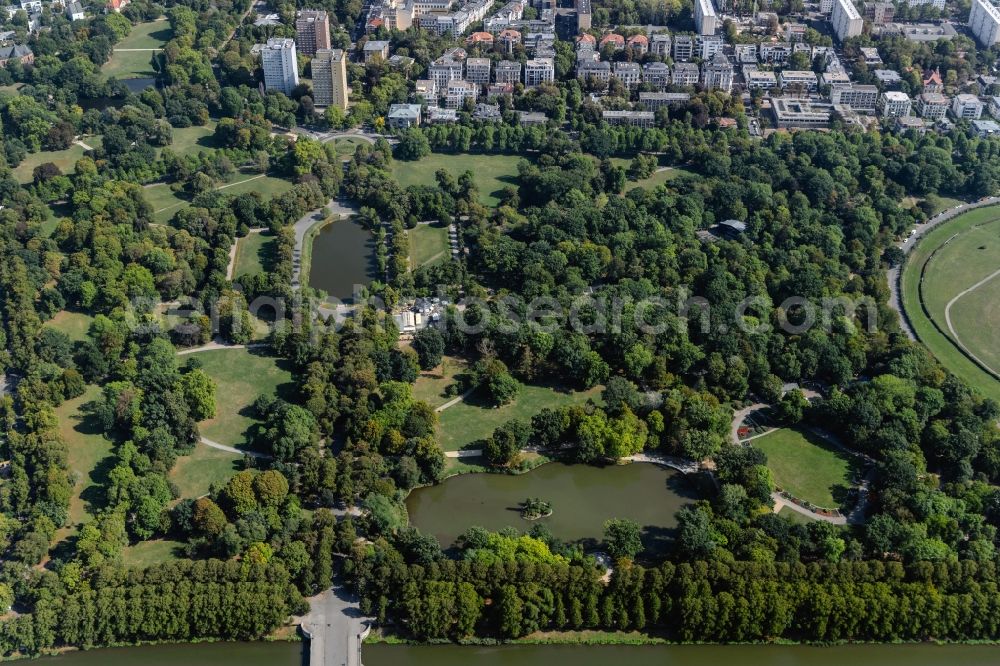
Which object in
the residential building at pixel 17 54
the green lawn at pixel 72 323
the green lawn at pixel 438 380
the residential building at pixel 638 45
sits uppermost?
the residential building at pixel 638 45

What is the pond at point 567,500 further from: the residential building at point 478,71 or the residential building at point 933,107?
the residential building at point 933,107

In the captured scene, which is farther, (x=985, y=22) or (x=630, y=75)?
(x=985, y=22)

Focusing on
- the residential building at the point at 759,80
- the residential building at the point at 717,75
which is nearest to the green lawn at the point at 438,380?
the residential building at the point at 717,75

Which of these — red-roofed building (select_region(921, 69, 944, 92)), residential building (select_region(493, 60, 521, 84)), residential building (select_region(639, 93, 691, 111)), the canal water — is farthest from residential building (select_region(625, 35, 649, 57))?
the canal water

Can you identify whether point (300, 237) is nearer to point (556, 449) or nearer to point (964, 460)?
point (556, 449)

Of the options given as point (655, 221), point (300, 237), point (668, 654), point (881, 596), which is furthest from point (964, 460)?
point (300, 237)

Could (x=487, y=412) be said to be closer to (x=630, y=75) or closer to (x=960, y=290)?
(x=960, y=290)

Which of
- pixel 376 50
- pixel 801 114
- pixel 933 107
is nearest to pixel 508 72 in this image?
pixel 376 50
